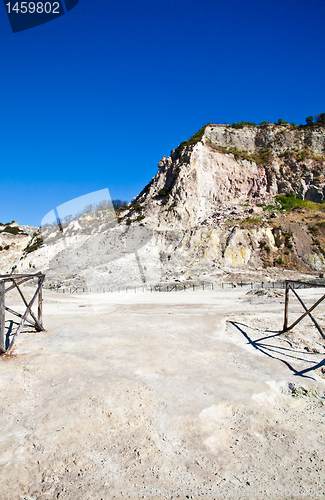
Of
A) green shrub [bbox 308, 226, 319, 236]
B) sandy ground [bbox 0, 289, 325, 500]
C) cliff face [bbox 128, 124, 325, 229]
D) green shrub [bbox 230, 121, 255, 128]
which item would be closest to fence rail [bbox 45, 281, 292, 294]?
green shrub [bbox 308, 226, 319, 236]

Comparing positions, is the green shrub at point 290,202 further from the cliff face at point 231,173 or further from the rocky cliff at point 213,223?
the cliff face at point 231,173

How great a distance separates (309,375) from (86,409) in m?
5.12

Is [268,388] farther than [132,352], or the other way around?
[132,352]

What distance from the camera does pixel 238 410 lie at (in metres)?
4.72

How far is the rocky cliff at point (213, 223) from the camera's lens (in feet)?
112

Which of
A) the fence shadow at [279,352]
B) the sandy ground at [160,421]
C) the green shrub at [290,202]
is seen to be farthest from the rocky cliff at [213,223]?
the sandy ground at [160,421]

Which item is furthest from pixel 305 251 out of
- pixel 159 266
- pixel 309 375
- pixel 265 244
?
pixel 309 375

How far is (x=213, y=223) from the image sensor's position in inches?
1581

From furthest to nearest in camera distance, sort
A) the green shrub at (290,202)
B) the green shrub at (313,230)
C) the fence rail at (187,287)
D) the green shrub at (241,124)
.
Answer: the green shrub at (241,124) → the green shrub at (290,202) → the green shrub at (313,230) → the fence rail at (187,287)

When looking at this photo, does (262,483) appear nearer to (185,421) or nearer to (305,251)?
(185,421)

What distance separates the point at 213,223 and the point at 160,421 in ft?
122

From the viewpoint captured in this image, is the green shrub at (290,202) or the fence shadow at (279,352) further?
the green shrub at (290,202)

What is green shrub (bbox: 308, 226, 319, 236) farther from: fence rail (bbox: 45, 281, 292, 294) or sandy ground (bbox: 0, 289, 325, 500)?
sandy ground (bbox: 0, 289, 325, 500)

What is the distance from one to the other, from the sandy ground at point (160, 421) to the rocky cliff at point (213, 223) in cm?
2355
